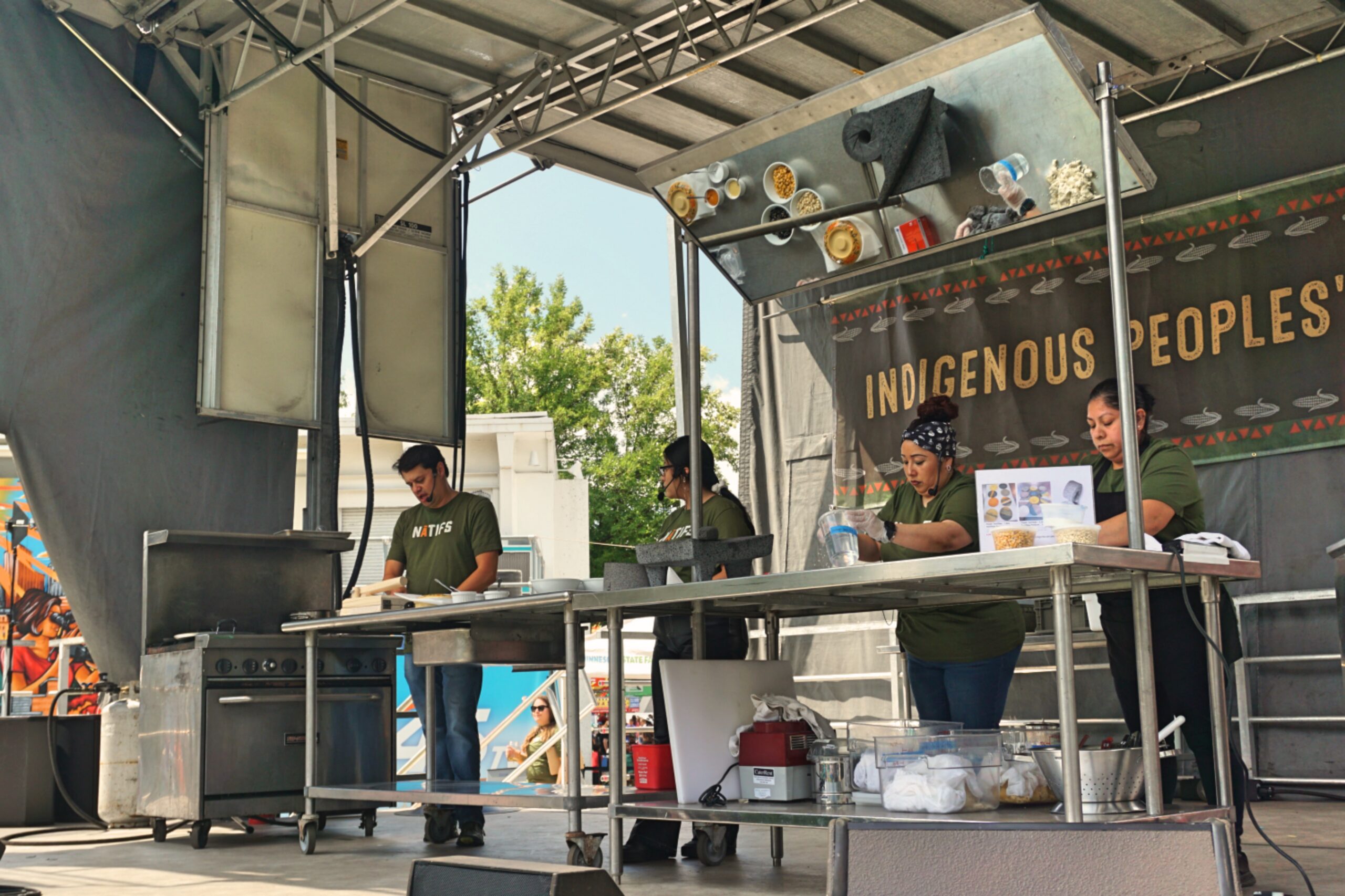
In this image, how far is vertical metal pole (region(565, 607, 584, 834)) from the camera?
162 inches

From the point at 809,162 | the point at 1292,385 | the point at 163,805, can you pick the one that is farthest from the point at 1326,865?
the point at 163,805

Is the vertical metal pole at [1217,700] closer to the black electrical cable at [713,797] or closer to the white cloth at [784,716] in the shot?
the white cloth at [784,716]

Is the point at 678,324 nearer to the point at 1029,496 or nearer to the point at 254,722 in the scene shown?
the point at 254,722

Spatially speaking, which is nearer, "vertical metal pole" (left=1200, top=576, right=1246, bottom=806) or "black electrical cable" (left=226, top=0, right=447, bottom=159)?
"vertical metal pole" (left=1200, top=576, right=1246, bottom=806)

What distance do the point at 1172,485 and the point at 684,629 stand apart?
1819 millimetres

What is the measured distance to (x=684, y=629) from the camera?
474 cm

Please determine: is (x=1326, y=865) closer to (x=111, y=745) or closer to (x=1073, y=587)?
(x=1073, y=587)

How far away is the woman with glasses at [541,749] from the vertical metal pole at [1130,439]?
4.28m

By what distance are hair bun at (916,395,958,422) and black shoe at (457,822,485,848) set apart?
2.42 m

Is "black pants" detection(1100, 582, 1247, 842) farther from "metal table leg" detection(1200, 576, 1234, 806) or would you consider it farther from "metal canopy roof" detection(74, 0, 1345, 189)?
"metal canopy roof" detection(74, 0, 1345, 189)

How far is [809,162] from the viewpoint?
13.0 ft

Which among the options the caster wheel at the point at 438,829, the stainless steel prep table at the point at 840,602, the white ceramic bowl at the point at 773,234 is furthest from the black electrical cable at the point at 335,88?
the caster wheel at the point at 438,829

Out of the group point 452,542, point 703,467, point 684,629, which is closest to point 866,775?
point 684,629

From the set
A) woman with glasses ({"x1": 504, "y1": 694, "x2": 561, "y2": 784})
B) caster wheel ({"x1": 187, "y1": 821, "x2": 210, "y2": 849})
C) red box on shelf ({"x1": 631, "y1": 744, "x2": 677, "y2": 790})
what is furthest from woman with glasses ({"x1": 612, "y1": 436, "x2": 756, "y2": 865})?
woman with glasses ({"x1": 504, "y1": 694, "x2": 561, "y2": 784})
